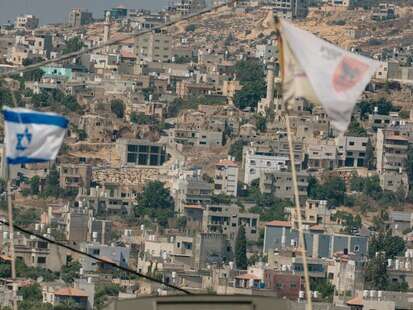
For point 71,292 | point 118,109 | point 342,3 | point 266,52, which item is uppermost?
point 342,3

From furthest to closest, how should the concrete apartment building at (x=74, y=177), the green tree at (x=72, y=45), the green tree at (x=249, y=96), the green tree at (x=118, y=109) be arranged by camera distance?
the green tree at (x=72, y=45) → the green tree at (x=249, y=96) → the green tree at (x=118, y=109) → the concrete apartment building at (x=74, y=177)

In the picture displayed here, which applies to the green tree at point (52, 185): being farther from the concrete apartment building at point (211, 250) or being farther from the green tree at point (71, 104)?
the green tree at point (71, 104)

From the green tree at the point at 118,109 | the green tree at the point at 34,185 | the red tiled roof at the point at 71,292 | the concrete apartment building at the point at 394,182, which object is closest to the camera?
the red tiled roof at the point at 71,292

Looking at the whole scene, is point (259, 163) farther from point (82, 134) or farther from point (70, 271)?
point (70, 271)

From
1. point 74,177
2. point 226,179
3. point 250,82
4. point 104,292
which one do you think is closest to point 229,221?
point 226,179

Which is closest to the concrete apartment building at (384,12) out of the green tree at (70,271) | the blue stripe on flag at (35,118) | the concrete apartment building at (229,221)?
the concrete apartment building at (229,221)

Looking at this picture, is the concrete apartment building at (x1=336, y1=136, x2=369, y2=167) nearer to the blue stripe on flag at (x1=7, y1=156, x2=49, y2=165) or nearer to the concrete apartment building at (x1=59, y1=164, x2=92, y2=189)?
Answer: the concrete apartment building at (x1=59, y1=164, x2=92, y2=189)
